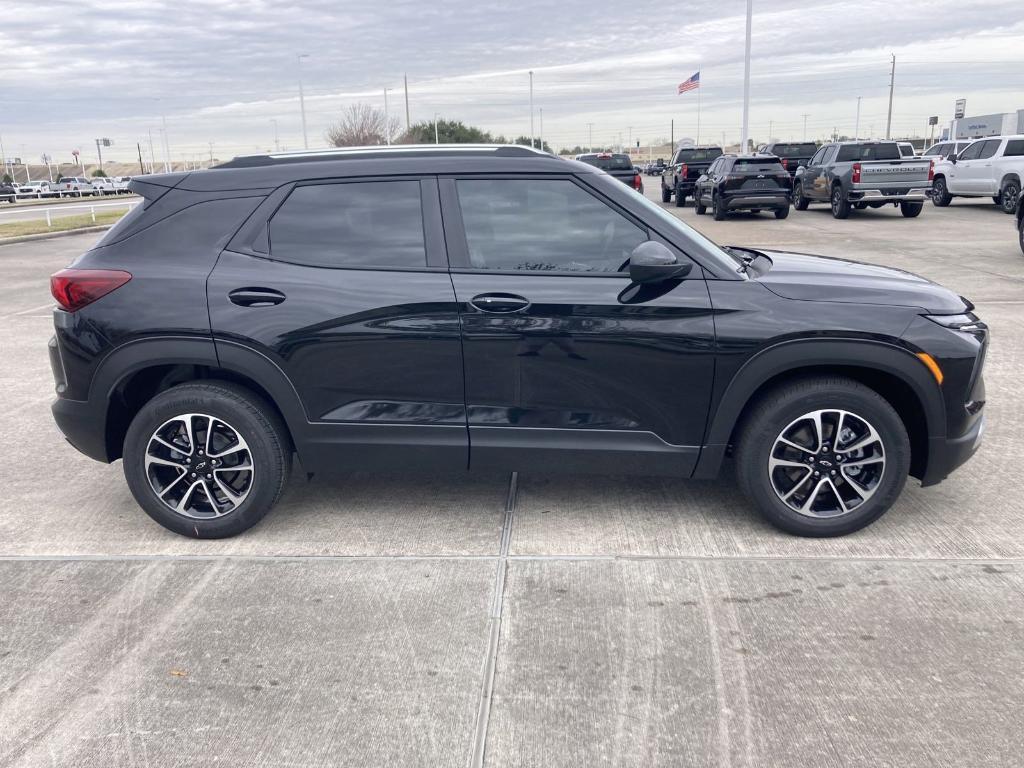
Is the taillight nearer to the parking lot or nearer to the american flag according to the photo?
the parking lot

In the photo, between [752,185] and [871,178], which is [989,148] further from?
[752,185]

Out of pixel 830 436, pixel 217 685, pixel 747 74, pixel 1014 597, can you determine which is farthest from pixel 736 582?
pixel 747 74

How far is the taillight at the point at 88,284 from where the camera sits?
13.3 feet

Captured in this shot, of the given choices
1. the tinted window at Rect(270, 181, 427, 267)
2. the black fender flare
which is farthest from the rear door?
the black fender flare

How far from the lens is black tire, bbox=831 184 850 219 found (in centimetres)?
2231

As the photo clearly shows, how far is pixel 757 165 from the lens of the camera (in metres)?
22.2

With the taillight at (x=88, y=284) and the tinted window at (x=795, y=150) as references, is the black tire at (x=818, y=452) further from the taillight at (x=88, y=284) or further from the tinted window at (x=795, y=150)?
the tinted window at (x=795, y=150)

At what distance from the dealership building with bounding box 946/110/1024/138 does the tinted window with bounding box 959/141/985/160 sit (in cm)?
4258

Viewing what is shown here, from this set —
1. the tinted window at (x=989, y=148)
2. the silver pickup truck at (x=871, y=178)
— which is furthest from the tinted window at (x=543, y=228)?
the tinted window at (x=989, y=148)

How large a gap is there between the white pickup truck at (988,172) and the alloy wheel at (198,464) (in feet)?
73.2

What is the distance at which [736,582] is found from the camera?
3.67 m

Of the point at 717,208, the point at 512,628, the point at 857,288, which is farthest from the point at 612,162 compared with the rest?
the point at 512,628

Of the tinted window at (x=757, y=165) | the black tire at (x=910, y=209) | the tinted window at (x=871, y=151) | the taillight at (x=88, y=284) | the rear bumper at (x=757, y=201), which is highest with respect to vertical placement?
the taillight at (x=88, y=284)

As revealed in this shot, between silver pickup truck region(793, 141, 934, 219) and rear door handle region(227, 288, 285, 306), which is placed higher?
rear door handle region(227, 288, 285, 306)
